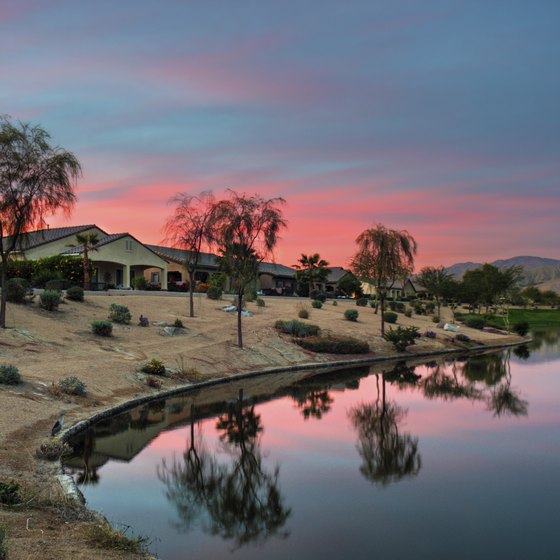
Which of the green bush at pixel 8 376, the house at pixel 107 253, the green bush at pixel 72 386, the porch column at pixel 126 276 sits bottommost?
the green bush at pixel 72 386

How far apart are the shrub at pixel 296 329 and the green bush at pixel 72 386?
73.7 feet

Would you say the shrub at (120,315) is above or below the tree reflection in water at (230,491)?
above

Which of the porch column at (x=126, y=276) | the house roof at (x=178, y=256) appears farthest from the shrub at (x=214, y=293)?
the house roof at (x=178, y=256)

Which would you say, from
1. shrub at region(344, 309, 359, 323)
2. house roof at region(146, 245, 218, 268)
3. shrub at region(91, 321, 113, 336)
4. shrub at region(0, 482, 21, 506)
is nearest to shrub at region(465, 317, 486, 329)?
shrub at region(344, 309, 359, 323)

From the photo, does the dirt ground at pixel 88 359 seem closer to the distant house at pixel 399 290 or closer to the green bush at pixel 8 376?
the green bush at pixel 8 376

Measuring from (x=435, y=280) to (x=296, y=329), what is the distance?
1545 inches

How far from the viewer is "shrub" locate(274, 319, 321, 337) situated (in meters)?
41.7

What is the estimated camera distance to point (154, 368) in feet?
86.1

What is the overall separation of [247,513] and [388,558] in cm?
329

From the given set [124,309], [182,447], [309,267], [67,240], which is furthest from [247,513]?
[309,267]

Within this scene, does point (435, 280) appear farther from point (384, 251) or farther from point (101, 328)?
point (101, 328)

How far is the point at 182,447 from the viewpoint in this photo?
16.2 m

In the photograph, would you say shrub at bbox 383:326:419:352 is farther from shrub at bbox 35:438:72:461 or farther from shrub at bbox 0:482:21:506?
shrub at bbox 0:482:21:506

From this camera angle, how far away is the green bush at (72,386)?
20312 millimetres
